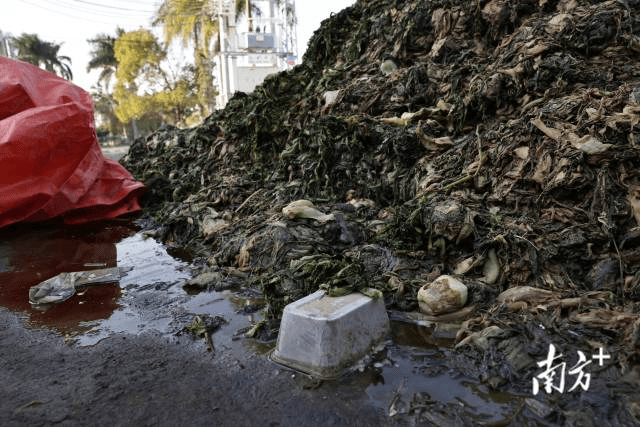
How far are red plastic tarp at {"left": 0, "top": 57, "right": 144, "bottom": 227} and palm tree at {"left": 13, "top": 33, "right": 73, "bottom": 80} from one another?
3618 cm

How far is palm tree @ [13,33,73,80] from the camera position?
34.9m

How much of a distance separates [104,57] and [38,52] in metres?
7.05

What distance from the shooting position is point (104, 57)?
34.0 metres

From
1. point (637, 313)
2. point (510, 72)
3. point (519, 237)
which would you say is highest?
point (510, 72)

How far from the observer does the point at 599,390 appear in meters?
1.93

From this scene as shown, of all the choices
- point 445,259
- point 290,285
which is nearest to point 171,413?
point 290,285

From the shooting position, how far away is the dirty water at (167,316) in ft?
6.66

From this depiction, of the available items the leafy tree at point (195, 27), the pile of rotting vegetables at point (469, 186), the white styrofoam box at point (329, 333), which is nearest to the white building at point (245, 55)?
the leafy tree at point (195, 27)

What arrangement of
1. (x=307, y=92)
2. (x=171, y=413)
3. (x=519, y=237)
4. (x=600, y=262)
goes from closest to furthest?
1. (x=171, y=413)
2. (x=600, y=262)
3. (x=519, y=237)
4. (x=307, y=92)

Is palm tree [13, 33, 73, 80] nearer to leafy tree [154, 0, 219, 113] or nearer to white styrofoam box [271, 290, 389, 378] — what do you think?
leafy tree [154, 0, 219, 113]

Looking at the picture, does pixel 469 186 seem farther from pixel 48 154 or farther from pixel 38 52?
pixel 38 52

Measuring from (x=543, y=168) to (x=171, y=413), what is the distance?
3.02 m

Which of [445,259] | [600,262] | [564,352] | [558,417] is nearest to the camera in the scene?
[558,417]

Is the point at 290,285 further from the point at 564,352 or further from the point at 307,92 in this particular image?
the point at 307,92
